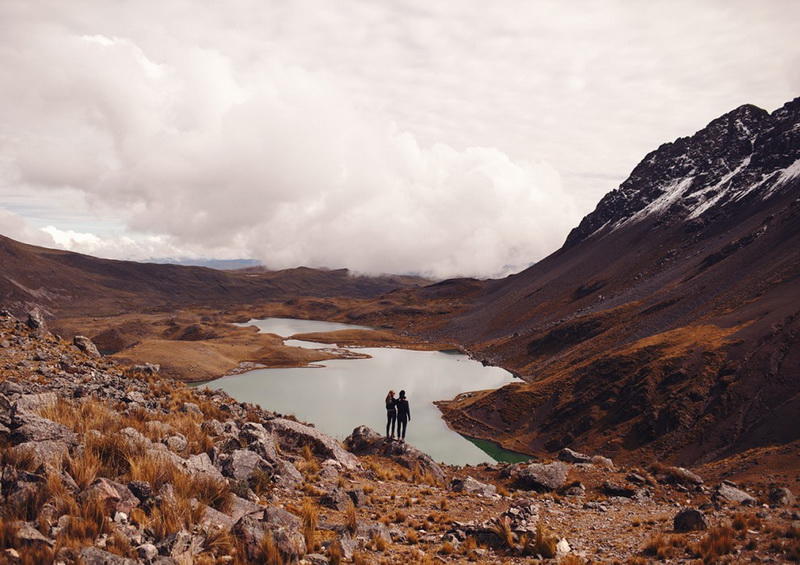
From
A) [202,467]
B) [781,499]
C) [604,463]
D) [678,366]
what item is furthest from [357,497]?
[678,366]

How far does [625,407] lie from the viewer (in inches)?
2371

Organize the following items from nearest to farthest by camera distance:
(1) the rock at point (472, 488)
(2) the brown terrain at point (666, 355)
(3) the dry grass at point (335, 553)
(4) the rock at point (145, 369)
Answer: (3) the dry grass at point (335, 553) < (1) the rock at point (472, 488) < (4) the rock at point (145, 369) < (2) the brown terrain at point (666, 355)

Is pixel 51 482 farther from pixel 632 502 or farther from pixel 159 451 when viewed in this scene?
pixel 632 502

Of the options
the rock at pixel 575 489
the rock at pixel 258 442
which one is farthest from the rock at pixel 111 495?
the rock at pixel 575 489

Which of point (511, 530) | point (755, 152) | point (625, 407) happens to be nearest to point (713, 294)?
point (625, 407)

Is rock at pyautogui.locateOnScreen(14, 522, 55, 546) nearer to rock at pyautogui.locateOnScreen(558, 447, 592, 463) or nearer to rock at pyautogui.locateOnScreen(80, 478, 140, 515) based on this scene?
rock at pyautogui.locateOnScreen(80, 478, 140, 515)

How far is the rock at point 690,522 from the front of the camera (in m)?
14.0

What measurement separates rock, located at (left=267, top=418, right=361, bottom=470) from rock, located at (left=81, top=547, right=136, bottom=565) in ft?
42.2

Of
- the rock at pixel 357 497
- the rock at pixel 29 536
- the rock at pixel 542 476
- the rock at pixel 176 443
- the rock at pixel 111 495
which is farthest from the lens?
the rock at pixel 542 476

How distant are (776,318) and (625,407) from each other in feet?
80.2

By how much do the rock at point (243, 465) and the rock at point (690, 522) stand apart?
13651 millimetres

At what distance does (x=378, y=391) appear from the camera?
95.1 m

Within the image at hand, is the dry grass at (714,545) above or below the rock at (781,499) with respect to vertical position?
above

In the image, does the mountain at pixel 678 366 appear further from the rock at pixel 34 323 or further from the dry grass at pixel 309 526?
the rock at pixel 34 323
